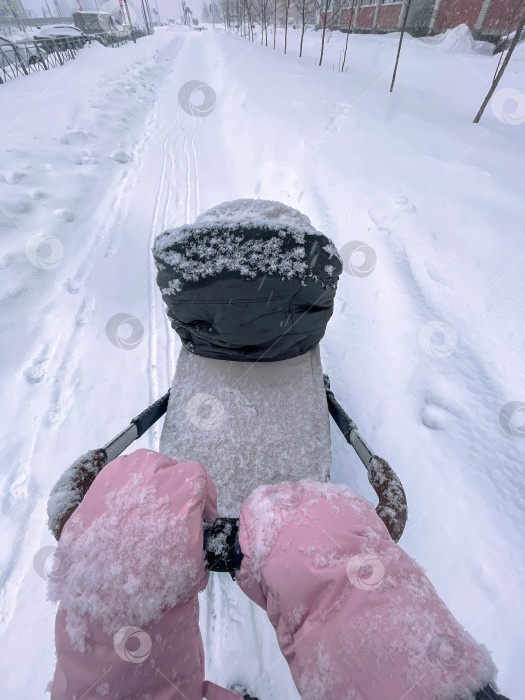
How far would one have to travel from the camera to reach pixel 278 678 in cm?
136

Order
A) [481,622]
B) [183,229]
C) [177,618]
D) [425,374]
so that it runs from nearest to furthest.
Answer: [177,618], [183,229], [481,622], [425,374]

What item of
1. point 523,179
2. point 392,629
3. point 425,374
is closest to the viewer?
point 392,629

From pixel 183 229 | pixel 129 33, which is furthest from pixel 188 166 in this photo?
pixel 129 33

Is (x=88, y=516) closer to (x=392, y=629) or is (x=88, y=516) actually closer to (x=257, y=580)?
(x=257, y=580)

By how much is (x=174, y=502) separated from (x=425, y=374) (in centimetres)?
191

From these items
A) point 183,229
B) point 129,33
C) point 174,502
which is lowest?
point 129,33

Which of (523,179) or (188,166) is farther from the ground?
(523,179)
